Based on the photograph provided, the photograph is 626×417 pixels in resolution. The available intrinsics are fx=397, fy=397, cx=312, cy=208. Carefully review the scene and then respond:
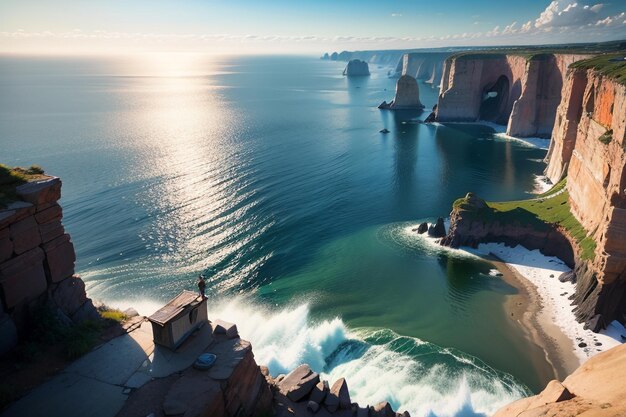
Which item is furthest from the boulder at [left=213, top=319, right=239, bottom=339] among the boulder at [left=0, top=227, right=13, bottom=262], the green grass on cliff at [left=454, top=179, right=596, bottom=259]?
the green grass on cliff at [left=454, top=179, right=596, bottom=259]

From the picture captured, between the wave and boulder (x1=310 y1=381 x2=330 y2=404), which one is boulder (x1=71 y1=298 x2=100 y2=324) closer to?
boulder (x1=310 y1=381 x2=330 y2=404)

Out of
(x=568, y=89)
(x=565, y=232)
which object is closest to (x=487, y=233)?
(x=565, y=232)

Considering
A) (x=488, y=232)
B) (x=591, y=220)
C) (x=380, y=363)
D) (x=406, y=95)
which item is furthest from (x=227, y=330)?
(x=406, y=95)

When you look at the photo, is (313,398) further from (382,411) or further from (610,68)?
(610,68)

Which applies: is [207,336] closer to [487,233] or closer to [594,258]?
[594,258]

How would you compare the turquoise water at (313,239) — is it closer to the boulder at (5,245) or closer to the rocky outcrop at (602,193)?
the rocky outcrop at (602,193)

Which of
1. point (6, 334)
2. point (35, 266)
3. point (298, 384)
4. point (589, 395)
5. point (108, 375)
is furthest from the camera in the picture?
point (298, 384)
